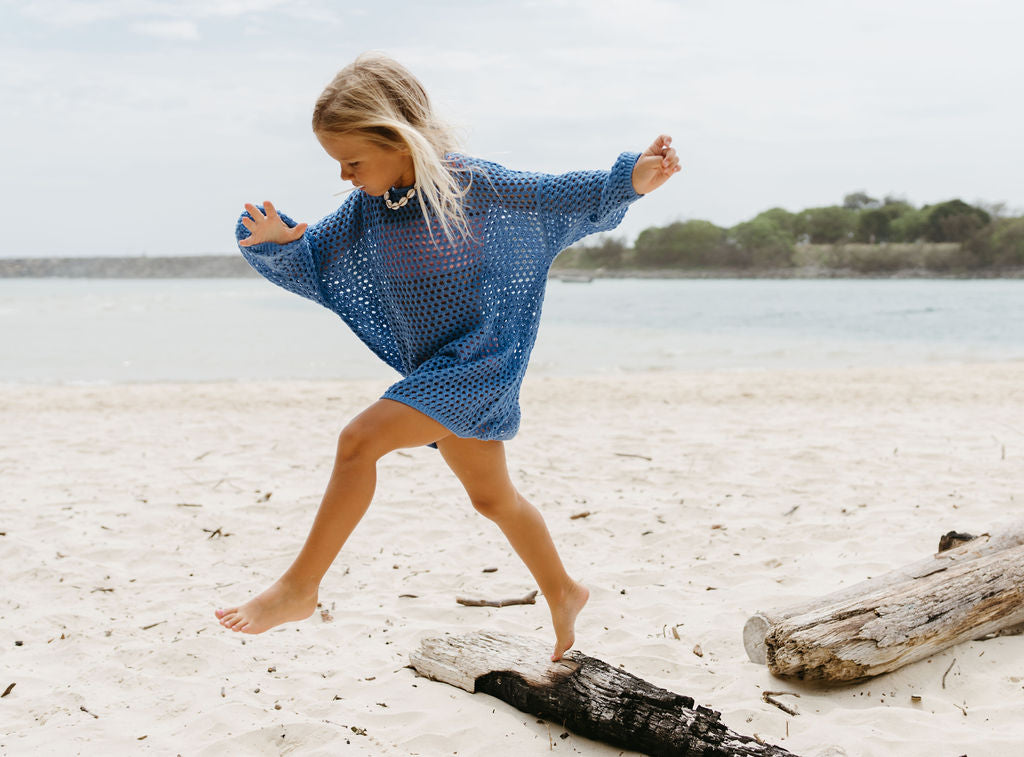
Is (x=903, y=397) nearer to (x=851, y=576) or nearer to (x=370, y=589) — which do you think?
(x=851, y=576)

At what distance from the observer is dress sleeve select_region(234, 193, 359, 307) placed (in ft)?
8.30

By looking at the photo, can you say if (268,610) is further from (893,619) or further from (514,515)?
(893,619)

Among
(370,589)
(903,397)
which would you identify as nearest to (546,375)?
(903,397)

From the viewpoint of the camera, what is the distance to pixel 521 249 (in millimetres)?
2457

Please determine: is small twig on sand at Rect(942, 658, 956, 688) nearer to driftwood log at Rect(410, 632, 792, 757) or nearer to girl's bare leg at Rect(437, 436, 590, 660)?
driftwood log at Rect(410, 632, 792, 757)

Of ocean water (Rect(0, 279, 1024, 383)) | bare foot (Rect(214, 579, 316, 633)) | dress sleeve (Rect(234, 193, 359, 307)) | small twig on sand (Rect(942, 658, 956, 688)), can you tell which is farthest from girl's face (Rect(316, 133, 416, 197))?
ocean water (Rect(0, 279, 1024, 383))

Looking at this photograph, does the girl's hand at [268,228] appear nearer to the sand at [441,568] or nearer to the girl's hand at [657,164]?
the girl's hand at [657,164]

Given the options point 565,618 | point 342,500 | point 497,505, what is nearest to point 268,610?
point 342,500

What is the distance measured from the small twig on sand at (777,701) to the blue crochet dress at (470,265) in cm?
118

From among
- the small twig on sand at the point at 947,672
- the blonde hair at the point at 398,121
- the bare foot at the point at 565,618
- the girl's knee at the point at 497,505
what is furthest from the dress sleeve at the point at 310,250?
the small twig on sand at the point at 947,672

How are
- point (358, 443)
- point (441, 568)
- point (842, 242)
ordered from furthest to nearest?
1. point (842, 242)
2. point (441, 568)
3. point (358, 443)

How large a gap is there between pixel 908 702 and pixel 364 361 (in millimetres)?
13934

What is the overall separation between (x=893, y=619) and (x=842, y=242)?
69056 mm

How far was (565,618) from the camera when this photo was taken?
8.73ft
